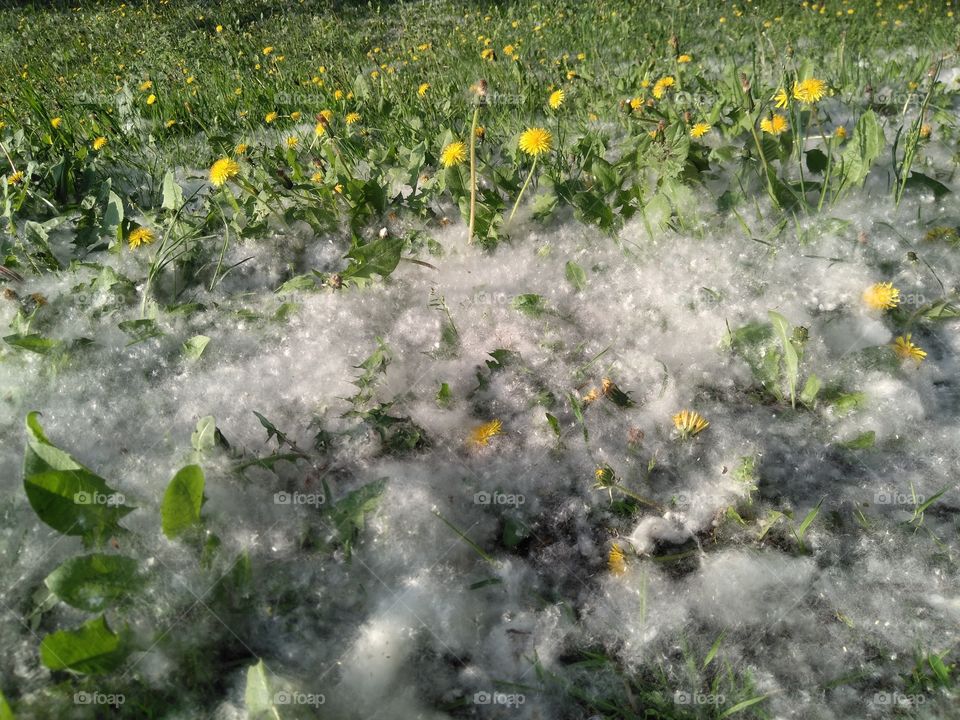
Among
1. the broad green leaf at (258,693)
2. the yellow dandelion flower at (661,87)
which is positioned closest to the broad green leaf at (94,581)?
the broad green leaf at (258,693)

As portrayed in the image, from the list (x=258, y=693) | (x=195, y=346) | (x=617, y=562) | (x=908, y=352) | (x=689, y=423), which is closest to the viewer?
(x=258, y=693)

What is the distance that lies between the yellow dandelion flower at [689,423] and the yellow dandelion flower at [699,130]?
4.21 feet

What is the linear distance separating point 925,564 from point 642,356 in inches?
33.1

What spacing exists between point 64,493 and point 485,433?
0.97 metres

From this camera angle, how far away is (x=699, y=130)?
254 centimetres

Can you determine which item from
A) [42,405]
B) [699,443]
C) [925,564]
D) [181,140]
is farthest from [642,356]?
[181,140]

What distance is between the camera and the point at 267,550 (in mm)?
1540

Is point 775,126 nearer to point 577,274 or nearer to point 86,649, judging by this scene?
point 577,274

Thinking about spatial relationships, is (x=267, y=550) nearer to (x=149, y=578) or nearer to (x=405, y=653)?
(x=149, y=578)

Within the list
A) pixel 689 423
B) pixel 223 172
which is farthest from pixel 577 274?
pixel 223 172

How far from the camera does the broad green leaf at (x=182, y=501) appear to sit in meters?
1.40

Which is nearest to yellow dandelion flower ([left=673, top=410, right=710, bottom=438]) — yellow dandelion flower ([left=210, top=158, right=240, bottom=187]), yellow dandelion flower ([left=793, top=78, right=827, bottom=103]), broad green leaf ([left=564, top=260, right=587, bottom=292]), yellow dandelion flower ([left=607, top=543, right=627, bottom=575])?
yellow dandelion flower ([left=607, top=543, right=627, bottom=575])

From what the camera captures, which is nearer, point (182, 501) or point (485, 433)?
point (182, 501)

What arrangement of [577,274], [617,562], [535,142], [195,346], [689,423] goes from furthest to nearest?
[535,142] → [577,274] → [195,346] → [689,423] → [617,562]
